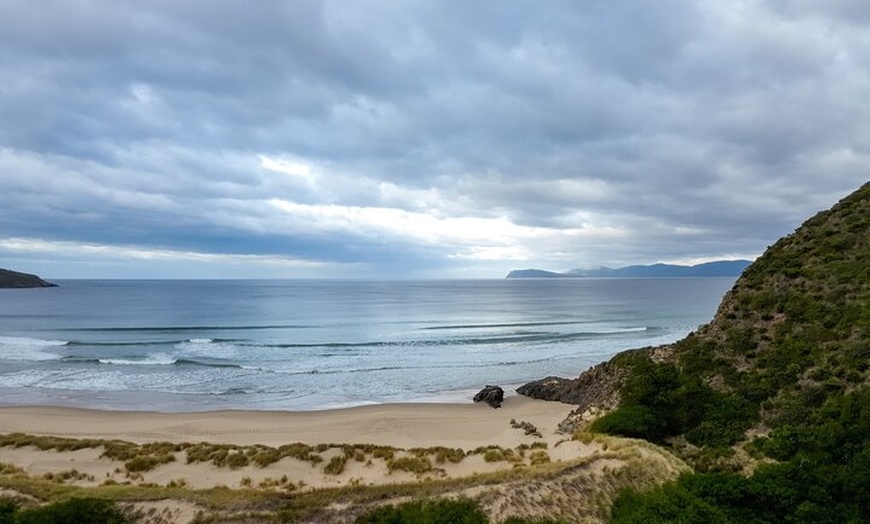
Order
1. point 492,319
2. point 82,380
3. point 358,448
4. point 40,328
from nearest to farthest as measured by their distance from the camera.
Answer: point 358,448 → point 82,380 → point 40,328 → point 492,319

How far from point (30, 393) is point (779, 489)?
115 ft

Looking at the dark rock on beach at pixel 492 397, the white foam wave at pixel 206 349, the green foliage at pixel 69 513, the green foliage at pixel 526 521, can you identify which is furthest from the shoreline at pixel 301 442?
the white foam wave at pixel 206 349

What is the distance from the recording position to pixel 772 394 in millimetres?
16562

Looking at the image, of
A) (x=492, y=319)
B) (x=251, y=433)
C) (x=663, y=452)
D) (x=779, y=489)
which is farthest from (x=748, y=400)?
(x=492, y=319)

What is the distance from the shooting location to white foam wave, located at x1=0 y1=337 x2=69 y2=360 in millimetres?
43500

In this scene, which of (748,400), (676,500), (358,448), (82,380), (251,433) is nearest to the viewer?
(676,500)

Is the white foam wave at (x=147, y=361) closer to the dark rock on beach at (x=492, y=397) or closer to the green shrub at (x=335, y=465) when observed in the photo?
the dark rock on beach at (x=492, y=397)

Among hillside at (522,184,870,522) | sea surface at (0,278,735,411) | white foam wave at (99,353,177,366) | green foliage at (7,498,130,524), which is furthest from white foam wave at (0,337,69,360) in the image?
hillside at (522,184,870,522)

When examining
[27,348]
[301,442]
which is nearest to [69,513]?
[301,442]

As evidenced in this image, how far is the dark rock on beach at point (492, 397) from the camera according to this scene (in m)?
27.8

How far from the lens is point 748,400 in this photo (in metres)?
16.7

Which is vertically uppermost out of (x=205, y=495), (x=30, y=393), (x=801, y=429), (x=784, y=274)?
(x=784, y=274)

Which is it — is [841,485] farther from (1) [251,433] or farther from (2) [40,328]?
(2) [40,328]

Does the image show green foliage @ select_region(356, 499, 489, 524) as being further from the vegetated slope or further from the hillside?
the vegetated slope
